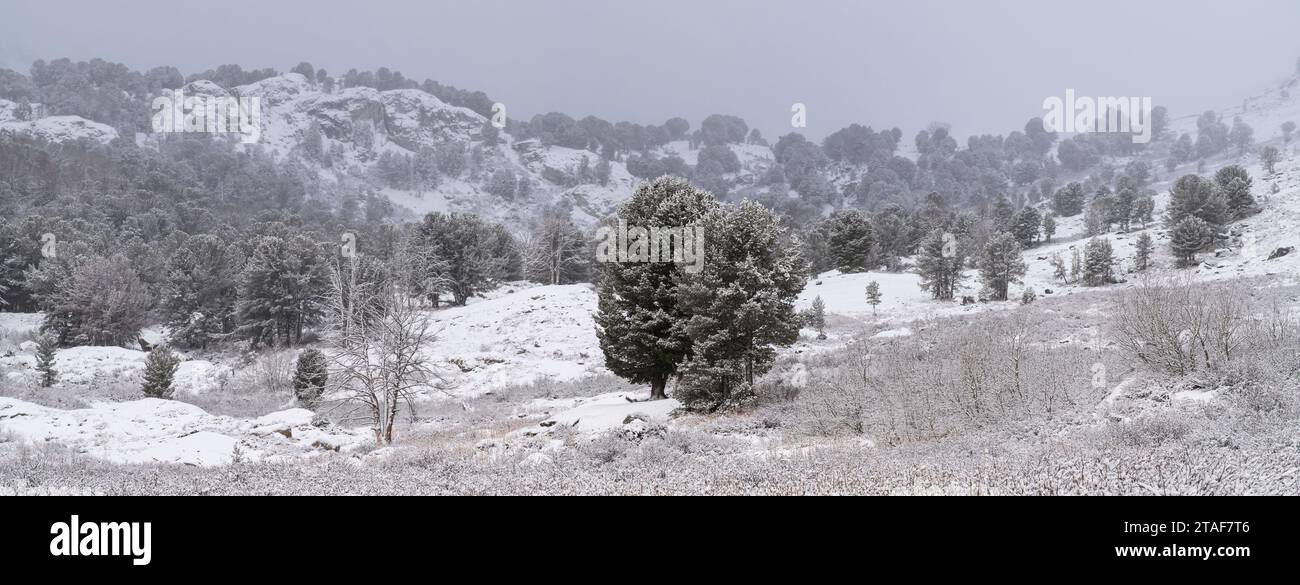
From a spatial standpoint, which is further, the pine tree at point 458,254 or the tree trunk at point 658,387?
the pine tree at point 458,254

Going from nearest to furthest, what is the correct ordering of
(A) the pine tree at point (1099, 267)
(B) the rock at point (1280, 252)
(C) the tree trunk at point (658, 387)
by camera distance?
(C) the tree trunk at point (658, 387)
(B) the rock at point (1280, 252)
(A) the pine tree at point (1099, 267)

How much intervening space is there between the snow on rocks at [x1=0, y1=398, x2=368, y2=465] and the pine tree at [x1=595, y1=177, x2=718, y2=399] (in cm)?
889

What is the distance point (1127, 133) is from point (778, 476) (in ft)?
766

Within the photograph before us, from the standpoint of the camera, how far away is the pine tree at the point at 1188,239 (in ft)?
144

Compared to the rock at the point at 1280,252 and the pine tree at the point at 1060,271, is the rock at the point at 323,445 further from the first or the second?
the pine tree at the point at 1060,271

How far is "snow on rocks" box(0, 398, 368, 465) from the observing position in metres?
14.1

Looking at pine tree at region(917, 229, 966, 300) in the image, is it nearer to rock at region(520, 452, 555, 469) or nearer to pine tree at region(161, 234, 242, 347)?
rock at region(520, 452, 555, 469)

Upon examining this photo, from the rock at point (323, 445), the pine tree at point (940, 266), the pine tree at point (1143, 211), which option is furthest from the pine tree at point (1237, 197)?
the rock at point (323, 445)

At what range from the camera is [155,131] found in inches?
5876

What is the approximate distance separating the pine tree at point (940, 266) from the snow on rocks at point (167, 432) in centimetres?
4346

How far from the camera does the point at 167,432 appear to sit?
17.8 metres

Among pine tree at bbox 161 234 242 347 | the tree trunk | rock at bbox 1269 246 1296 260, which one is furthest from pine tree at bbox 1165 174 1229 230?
pine tree at bbox 161 234 242 347
